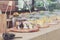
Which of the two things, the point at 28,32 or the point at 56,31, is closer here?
the point at 28,32

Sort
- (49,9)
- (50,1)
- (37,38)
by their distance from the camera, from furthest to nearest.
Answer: (50,1) → (49,9) → (37,38)

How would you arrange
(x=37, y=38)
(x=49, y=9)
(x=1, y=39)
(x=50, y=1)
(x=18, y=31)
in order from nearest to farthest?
(x=1, y=39) < (x=37, y=38) < (x=18, y=31) < (x=49, y=9) < (x=50, y=1)

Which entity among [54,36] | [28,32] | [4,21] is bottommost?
[54,36]

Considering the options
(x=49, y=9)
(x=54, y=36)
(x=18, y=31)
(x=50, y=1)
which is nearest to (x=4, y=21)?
(x=18, y=31)

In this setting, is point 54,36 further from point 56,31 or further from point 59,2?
point 59,2

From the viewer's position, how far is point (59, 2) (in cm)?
330

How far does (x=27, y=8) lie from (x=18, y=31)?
1707 mm

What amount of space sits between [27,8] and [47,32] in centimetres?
165

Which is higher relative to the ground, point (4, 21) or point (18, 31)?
point (4, 21)

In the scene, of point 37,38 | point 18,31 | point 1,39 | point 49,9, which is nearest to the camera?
point 1,39

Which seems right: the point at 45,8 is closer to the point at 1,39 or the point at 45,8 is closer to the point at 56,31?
the point at 56,31

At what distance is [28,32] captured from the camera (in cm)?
160

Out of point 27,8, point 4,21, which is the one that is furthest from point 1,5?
point 4,21

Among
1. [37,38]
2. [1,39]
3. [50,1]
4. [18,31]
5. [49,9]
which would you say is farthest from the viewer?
[50,1]
